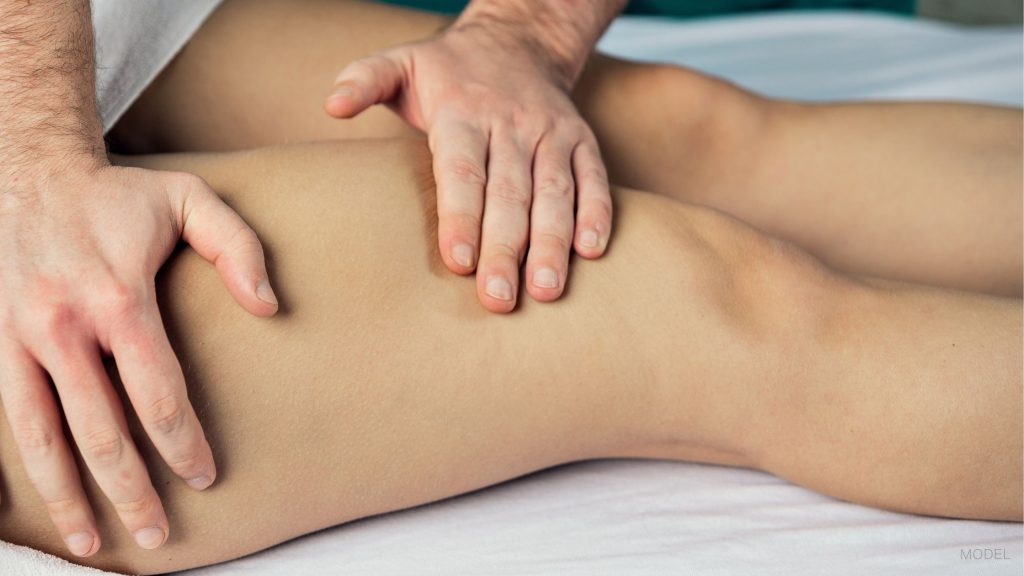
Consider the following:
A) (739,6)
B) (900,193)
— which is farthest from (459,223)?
(739,6)

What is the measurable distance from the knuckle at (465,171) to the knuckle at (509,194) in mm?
11

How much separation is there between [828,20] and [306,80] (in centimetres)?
129

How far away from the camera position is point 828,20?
1910 mm

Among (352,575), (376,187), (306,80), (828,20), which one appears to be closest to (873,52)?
(828,20)

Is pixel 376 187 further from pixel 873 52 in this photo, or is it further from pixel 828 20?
pixel 828 20

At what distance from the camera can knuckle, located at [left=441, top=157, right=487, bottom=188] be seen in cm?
78

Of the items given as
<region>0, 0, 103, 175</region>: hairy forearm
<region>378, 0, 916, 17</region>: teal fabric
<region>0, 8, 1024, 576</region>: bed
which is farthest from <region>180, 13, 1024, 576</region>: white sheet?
<region>378, 0, 916, 17</region>: teal fabric

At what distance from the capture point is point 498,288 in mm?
721

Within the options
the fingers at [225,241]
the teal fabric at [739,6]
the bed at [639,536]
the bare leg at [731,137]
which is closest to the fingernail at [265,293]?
the fingers at [225,241]

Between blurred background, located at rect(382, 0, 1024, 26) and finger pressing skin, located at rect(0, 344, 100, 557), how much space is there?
1646 millimetres

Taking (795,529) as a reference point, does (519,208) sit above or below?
above

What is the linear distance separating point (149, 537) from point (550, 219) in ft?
1.20

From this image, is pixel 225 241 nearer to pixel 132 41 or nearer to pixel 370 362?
pixel 370 362

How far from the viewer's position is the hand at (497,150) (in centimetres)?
74
